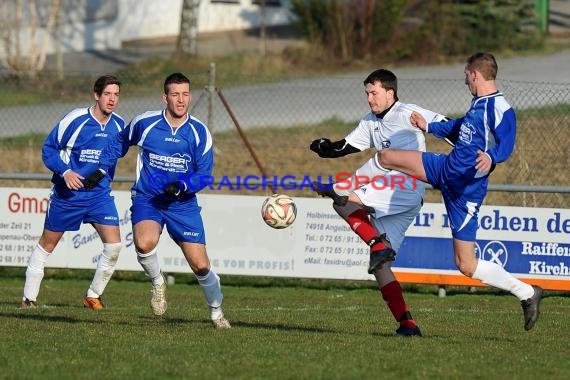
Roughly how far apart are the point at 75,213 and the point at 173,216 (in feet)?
7.38

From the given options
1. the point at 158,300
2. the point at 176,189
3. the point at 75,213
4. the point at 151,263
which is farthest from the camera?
the point at 75,213

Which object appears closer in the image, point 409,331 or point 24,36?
point 409,331

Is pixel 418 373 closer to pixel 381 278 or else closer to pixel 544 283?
pixel 381 278

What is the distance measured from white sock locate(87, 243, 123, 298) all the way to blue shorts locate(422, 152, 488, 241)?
13.3ft

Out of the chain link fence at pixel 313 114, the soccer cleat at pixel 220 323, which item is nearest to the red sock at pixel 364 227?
the soccer cleat at pixel 220 323

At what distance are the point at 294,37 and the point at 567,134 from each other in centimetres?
2239

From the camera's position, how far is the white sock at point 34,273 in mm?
11852

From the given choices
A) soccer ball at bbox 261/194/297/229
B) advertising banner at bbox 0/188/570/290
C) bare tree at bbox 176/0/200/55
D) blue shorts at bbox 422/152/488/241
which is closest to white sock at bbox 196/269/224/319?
soccer ball at bbox 261/194/297/229

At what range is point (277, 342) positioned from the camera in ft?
29.0

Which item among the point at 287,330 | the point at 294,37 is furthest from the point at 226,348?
the point at 294,37

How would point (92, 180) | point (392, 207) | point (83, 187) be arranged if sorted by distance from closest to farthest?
point (392, 207), point (92, 180), point (83, 187)

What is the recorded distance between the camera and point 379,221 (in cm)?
966

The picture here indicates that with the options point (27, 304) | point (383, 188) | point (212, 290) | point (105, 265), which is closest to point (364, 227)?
point (383, 188)

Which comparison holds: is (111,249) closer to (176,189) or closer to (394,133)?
(176,189)
